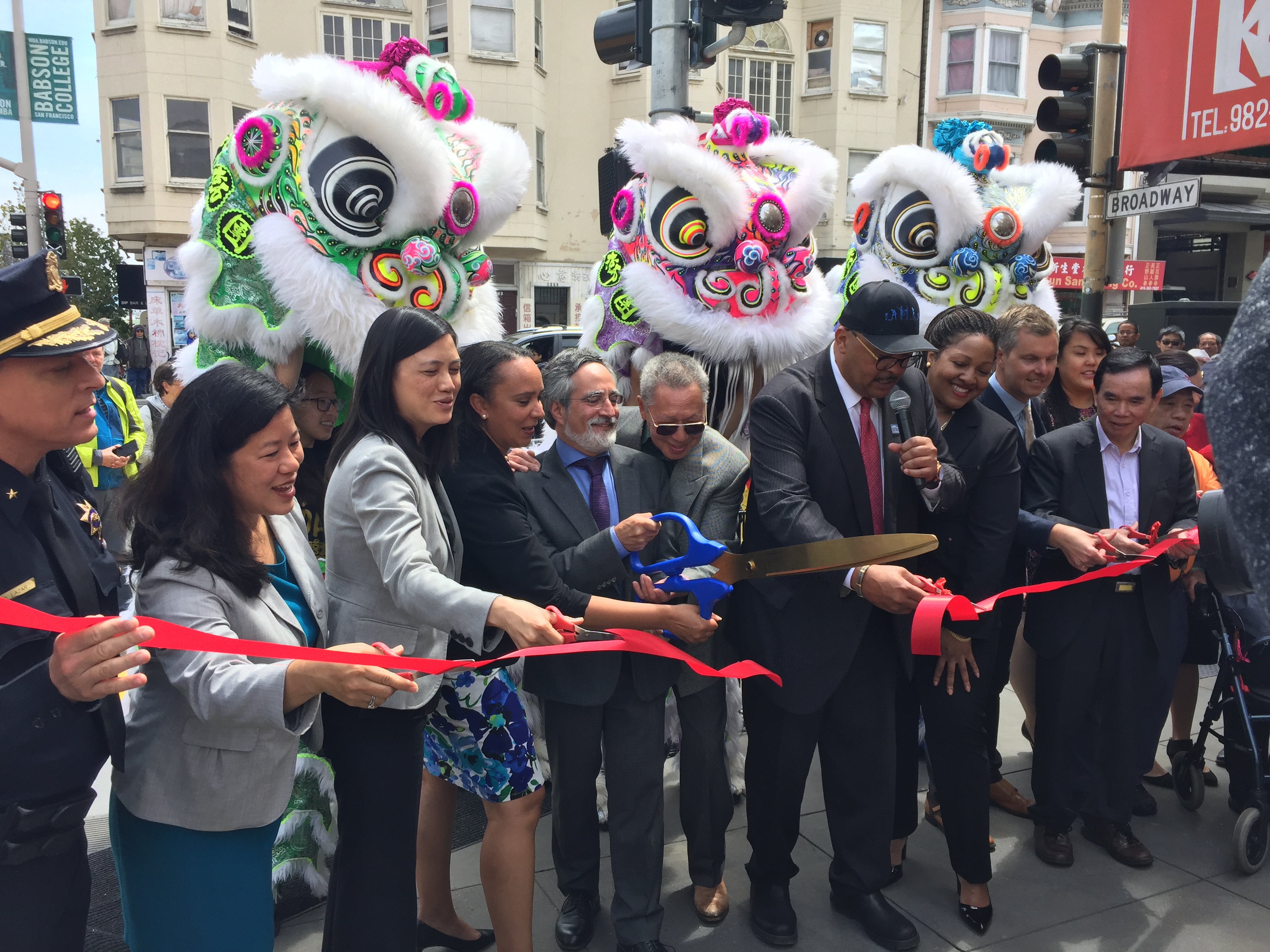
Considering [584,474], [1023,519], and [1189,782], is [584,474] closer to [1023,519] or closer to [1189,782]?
[1023,519]

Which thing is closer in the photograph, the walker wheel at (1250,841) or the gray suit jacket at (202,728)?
the gray suit jacket at (202,728)

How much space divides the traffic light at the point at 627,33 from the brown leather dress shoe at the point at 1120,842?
4757 millimetres

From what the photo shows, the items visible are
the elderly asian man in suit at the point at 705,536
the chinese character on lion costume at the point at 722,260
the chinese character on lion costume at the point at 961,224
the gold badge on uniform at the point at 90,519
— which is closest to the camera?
the gold badge on uniform at the point at 90,519

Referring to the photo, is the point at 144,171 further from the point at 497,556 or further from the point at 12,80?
the point at 497,556

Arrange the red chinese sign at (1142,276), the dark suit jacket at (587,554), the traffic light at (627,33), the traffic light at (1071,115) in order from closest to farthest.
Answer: the dark suit jacket at (587,554), the traffic light at (1071,115), the traffic light at (627,33), the red chinese sign at (1142,276)

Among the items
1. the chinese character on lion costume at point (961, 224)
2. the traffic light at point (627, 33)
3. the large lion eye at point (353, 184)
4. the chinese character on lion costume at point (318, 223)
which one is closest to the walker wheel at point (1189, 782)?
the chinese character on lion costume at point (961, 224)

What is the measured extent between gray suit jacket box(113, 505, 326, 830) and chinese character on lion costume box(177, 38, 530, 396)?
1.58 m

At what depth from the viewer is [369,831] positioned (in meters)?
2.35

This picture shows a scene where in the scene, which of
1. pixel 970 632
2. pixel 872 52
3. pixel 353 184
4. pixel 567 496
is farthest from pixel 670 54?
pixel 872 52

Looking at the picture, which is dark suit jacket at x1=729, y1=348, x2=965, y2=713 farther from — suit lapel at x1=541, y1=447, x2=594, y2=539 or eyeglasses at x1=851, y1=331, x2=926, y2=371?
suit lapel at x1=541, y1=447, x2=594, y2=539

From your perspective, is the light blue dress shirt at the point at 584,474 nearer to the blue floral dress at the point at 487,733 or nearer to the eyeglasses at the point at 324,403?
the blue floral dress at the point at 487,733

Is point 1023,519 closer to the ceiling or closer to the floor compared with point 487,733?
closer to the ceiling

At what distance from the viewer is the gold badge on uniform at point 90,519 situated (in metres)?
2.10

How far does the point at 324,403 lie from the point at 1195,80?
5.52 metres
